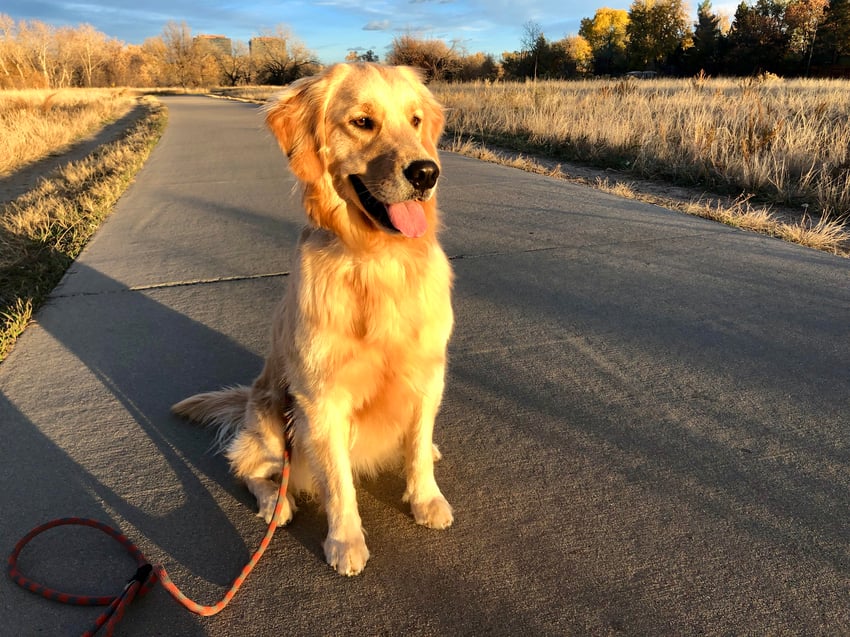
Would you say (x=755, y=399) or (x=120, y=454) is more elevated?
(x=755, y=399)

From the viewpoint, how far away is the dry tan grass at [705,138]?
7.47 meters

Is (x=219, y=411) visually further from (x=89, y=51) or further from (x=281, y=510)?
(x=89, y=51)

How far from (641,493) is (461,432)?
37.1 inches

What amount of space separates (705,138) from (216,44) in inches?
3984

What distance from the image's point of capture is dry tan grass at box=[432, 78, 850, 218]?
24.5ft

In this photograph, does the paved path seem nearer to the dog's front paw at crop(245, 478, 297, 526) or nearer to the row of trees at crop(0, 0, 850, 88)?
the dog's front paw at crop(245, 478, 297, 526)

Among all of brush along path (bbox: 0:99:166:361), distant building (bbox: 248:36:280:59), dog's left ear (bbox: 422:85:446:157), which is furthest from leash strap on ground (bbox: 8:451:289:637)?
distant building (bbox: 248:36:280:59)

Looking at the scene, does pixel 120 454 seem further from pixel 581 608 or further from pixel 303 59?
pixel 303 59

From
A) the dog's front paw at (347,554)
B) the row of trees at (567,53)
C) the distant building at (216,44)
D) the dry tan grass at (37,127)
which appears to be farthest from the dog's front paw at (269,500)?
the distant building at (216,44)

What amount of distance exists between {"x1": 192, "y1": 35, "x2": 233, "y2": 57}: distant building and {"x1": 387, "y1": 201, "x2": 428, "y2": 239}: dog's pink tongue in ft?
318

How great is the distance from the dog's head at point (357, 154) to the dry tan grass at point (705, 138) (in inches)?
263

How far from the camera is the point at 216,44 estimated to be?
3593 inches

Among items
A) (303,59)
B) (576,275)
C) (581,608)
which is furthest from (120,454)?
(303,59)

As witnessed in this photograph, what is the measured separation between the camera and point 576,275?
4.94m
